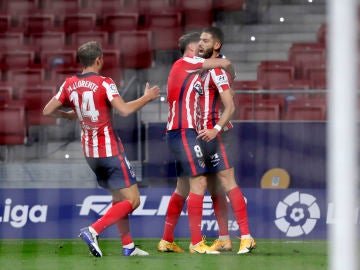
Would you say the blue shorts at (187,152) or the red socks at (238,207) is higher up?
the blue shorts at (187,152)

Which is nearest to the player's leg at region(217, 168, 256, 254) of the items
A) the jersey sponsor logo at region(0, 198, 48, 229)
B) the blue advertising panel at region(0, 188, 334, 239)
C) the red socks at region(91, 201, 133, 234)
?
the red socks at region(91, 201, 133, 234)

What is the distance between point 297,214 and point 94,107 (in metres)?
2.23

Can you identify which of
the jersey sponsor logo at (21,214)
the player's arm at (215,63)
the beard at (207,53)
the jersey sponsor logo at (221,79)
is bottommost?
the jersey sponsor logo at (21,214)

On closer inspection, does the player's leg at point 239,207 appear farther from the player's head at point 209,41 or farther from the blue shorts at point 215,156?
the player's head at point 209,41

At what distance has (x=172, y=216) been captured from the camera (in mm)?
6289

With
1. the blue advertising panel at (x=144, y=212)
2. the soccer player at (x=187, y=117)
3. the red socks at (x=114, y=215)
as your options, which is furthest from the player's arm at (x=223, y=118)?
the blue advertising panel at (x=144, y=212)

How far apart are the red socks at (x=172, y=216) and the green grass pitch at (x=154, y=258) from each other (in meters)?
0.14

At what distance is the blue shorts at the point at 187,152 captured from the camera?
6055mm

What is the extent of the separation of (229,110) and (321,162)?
2236 mm

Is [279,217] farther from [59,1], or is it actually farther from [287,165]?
[59,1]

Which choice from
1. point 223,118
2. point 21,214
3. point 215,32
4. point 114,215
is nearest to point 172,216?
point 114,215

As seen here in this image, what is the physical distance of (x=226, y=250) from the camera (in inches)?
246

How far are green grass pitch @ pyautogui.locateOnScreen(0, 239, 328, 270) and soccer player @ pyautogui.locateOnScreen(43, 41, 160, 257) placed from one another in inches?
7.7

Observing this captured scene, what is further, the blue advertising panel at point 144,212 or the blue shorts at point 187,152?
the blue advertising panel at point 144,212
